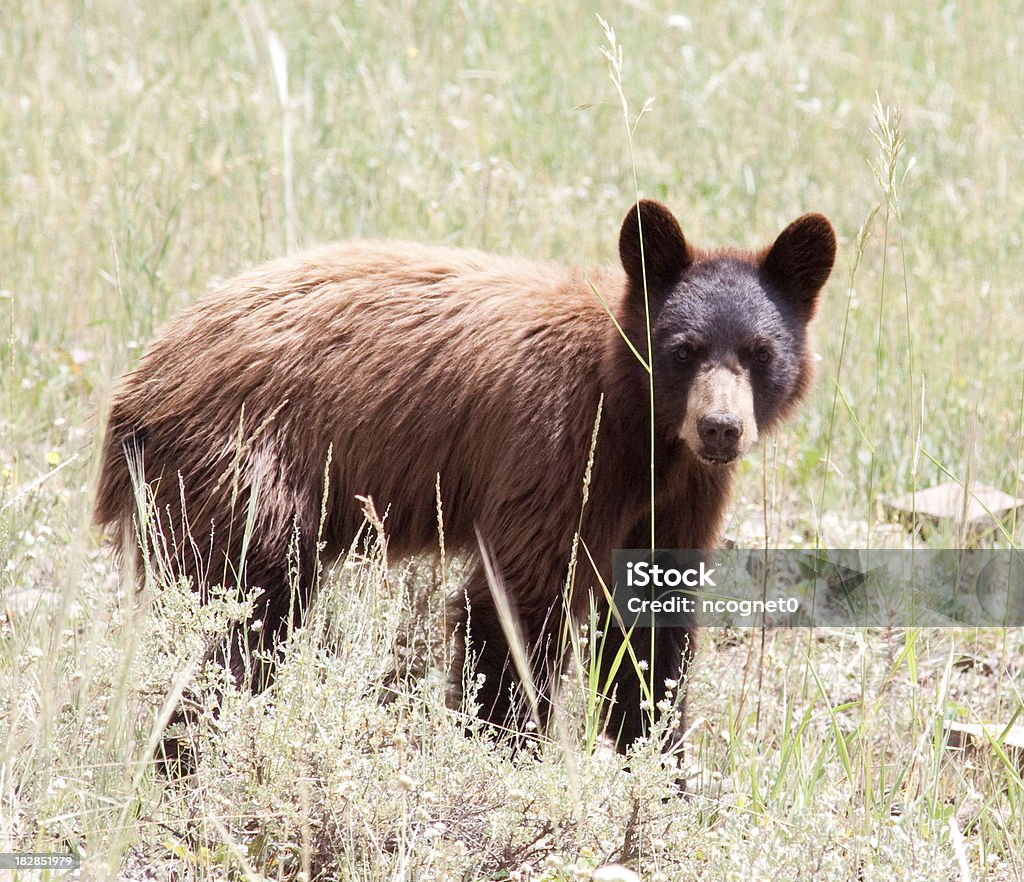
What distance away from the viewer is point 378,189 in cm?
701

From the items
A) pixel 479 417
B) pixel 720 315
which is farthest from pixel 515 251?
Answer: pixel 720 315

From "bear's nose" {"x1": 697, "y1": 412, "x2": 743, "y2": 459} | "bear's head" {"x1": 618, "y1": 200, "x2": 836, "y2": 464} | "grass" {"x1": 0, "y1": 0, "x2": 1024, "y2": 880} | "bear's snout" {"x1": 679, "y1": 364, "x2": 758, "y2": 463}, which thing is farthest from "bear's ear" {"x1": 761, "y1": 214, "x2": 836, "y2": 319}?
"bear's nose" {"x1": 697, "y1": 412, "x2": 743, "y2": 459}

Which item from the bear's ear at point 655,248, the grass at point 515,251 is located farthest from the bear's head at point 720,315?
the grass at point 515,251

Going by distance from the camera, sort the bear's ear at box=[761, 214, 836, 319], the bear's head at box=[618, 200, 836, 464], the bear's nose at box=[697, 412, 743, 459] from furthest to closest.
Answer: the bear's ear at box=[761, 214, 836, 319]
the bear's head at box=[618, 200, 836, 464]
the bear's nose at box=[697, 412, 743, 459]

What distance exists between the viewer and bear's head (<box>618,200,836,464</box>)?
3.79 meters

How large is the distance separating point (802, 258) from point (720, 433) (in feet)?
2.52

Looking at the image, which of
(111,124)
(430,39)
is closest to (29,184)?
(111,124)

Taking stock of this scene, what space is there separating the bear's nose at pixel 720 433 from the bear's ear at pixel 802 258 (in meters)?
0.68

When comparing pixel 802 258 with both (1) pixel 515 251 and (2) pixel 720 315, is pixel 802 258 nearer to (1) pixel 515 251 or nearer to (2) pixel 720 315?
(2) pixel 720 315

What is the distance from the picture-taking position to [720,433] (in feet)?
11.7

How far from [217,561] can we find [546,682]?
1038mm

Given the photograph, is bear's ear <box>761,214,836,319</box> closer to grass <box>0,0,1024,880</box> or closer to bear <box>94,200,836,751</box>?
bear <box>94,200,836,751</box>

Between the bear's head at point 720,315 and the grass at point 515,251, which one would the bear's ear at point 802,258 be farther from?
the grass at point 515,251

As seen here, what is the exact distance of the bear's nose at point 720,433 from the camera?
11.7ft
